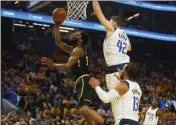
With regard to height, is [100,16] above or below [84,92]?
above

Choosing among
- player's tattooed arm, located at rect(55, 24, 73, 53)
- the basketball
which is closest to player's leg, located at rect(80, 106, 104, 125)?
player's tattooed arm, located at rect(55, 24, 73, 53)

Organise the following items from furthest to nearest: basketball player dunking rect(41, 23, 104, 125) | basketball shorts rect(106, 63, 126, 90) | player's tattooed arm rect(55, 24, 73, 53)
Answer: player's tattooed arm rect(55, 24, 73, 53) → basketball player dunking rect(41, 23, 104, 125) → basketball shorts rect(106, 63, 126, 90)

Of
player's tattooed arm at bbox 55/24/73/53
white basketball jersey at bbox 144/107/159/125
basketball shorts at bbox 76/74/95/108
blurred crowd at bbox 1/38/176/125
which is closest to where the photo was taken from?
basketball shorts at bbox 76/74/95/108

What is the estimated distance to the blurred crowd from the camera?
14.7 metres

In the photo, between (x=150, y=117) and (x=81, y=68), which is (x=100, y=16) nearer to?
(x=81, y=68)

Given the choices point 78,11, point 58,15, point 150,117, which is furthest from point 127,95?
point 150,117

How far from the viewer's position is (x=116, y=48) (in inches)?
264

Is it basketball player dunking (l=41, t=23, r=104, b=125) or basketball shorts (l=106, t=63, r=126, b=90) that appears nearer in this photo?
basketball shorts (l=106, t=63, r=126, b=90)

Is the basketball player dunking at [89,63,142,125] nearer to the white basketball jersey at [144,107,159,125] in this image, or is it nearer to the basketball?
the basketball

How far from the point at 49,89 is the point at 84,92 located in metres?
11.1

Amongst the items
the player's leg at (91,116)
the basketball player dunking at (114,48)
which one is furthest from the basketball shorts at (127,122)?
the basketball player dunking at (114,48)

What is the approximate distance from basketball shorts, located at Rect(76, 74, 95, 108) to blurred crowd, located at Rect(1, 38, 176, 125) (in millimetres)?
4917

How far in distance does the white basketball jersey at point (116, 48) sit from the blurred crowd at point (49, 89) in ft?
18.0

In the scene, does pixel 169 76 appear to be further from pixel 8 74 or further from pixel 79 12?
pixel 79 12
